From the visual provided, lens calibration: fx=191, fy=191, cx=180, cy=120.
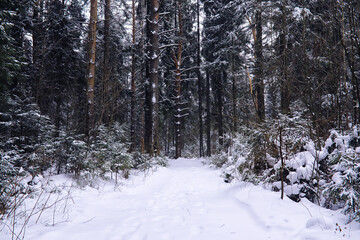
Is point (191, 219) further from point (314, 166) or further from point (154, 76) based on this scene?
point (154, 76)


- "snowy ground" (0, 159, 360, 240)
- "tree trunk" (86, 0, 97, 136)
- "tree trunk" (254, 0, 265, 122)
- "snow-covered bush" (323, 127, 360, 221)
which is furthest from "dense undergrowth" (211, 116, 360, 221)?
"tree trunk" (86, 0, 97, 136)

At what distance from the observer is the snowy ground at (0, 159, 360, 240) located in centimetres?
229

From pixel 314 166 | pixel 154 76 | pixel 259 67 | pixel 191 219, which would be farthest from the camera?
pixel 154 76

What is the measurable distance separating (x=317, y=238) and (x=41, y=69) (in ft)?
32.9

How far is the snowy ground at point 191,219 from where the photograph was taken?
2285 mm

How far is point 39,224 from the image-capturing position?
254 centimetres

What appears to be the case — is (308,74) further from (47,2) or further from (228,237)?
(47,2)

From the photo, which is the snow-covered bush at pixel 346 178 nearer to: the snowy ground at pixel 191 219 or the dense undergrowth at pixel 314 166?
the dense undergrowth at pixel 314 166

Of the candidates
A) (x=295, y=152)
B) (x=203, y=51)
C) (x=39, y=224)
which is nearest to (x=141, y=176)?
(x=39, y=224)

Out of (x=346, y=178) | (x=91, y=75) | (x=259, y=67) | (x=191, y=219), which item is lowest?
(x=191, y=219)

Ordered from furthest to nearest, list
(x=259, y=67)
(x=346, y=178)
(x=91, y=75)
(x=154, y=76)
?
(x=154, y=76) < (x=259, y=67) < (x=91, y=75) < (x=346, y=178)

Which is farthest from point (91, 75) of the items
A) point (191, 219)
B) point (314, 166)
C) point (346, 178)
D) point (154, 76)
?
point (346, 178)

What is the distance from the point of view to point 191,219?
9.53ft

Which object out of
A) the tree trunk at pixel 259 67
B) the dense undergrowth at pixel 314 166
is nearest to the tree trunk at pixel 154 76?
the tree trunk at pixel 259 67
